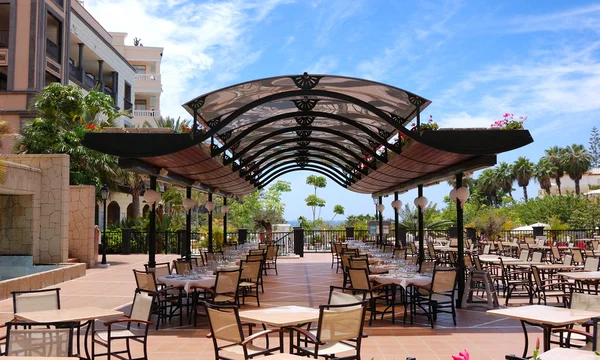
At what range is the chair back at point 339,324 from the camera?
5.05 metres

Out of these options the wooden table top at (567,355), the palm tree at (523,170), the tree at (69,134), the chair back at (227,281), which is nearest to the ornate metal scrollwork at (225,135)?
the chair back at (227,281)

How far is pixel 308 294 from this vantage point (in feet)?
38.2

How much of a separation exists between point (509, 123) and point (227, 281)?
516 centimetres

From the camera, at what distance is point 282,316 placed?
17.2 ft

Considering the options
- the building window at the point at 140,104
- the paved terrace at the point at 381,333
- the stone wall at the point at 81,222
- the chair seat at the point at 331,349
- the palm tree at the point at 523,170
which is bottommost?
the paved terrace at the point at 381,333

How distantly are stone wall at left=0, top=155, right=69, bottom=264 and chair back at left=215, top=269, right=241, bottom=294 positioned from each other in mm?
8992

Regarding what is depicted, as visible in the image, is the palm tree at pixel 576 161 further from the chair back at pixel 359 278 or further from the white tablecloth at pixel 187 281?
the white tablecloth at pixel 187 281

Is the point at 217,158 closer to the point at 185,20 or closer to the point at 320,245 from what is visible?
the point at 185,20

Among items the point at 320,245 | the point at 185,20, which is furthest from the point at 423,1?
the point at 320,245

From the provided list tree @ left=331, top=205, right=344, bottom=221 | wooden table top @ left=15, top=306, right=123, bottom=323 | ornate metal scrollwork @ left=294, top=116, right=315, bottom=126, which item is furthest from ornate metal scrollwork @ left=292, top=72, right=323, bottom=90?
tree @ left=331, top=205, right=344, bottom=221

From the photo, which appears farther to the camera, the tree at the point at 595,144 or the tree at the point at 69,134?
the tree at the point at 595,144

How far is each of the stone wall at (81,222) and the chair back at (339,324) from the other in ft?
47.5

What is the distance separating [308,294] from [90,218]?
30.9ft

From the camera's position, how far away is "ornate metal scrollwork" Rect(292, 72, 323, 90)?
855 centimetres
